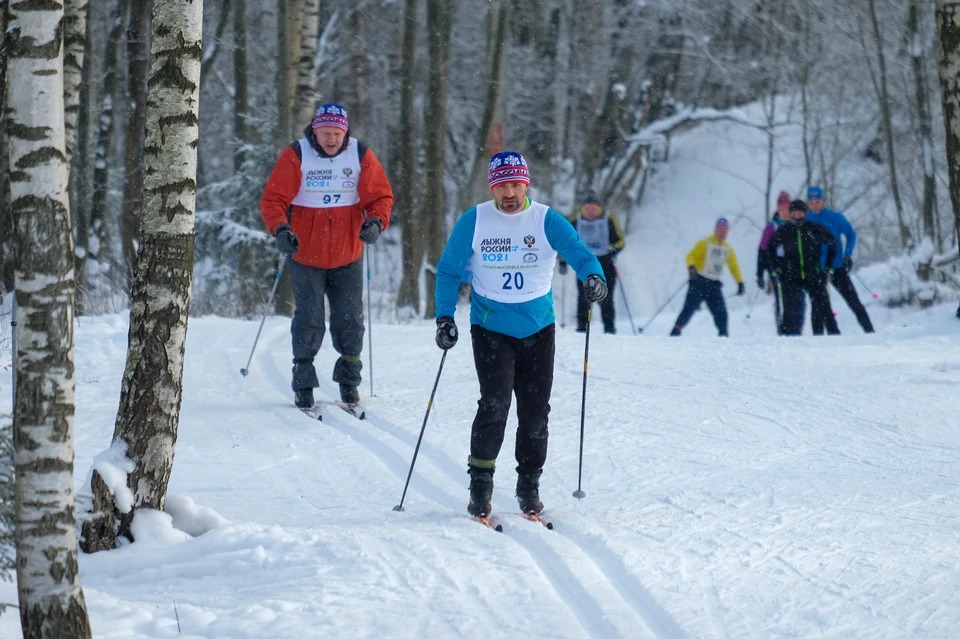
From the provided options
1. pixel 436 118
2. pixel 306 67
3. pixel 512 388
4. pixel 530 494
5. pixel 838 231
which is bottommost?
pixel 530 494

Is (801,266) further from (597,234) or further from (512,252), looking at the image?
(512,252)

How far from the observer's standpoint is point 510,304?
16.2 feet

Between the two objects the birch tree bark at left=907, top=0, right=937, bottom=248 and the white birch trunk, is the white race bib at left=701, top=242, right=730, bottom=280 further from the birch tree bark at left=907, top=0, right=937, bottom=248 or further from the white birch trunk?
the white birch trunk

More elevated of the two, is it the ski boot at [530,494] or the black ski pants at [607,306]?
the black ski pants at [607,306]

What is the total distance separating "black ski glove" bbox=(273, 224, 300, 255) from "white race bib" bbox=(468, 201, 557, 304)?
2155mm

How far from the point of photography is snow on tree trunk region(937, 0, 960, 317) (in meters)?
6.70

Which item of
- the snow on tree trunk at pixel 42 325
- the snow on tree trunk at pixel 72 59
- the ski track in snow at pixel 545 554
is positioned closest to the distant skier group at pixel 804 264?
the ski track in snow at pixel 545 554

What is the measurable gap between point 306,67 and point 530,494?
1033 centimetres

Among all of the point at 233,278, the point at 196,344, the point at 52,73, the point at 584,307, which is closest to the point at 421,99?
the point at 233,278

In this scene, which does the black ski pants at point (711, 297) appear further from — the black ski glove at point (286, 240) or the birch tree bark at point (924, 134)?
the black ski glove at point (286, 240)

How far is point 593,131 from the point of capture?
1030 inches

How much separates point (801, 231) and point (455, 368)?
5.34m

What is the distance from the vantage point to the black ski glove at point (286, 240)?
6.73 metres

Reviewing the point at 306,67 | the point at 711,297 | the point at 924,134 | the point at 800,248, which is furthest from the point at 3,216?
the point at 924,134
